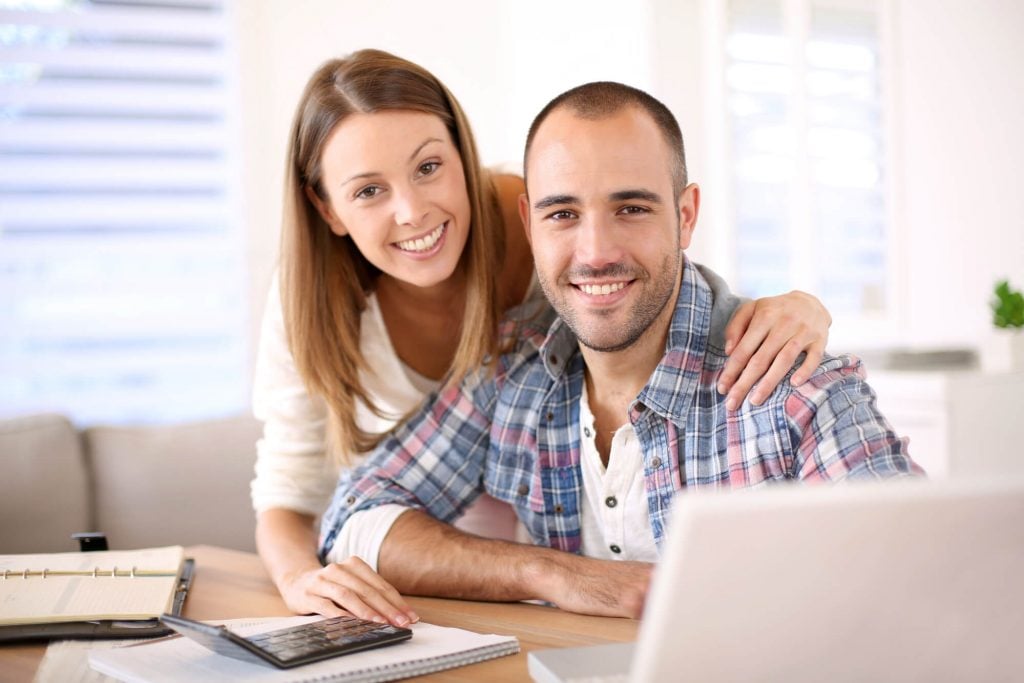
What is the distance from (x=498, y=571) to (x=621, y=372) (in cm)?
37

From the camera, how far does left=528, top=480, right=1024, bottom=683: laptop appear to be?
24.7 inches

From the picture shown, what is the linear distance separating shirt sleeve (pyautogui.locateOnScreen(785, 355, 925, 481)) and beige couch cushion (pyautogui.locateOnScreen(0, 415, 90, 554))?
1.78m

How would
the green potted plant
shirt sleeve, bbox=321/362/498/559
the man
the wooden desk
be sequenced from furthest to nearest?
the green potted plant
shirt sleeve, bbox=321/362/498/559
the man
the wooden desk

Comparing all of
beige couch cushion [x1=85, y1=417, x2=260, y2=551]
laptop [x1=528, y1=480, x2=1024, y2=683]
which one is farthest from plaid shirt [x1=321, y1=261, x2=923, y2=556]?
beige couch cushion [x1=85, y1=417, x2=260, y2=551]

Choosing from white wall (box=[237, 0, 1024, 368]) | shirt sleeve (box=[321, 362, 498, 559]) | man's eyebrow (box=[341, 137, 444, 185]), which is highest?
white wall (box=[237, 0, 1024, 368])

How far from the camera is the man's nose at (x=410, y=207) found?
1734 mm

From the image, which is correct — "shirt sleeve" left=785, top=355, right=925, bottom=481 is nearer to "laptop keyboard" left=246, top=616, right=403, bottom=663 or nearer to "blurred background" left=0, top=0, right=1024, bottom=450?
"laptop keyboard" left=246, top=616, right=403, bottom=663

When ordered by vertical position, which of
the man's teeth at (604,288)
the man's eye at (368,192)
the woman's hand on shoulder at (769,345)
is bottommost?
the woman's hand on shoulder at (769,345)

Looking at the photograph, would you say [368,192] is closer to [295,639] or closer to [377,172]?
[377,172]

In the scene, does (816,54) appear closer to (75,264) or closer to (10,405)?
(75,264)

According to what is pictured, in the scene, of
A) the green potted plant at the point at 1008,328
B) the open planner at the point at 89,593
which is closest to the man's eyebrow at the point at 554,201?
the open planner at the point at 89,593

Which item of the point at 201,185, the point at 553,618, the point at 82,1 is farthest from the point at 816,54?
the point at 553,618

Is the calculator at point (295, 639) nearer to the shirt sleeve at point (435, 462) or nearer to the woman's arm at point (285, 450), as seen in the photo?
the shirt sleeve at point (435, 462)

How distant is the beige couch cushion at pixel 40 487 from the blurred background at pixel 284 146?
48.2 inches
